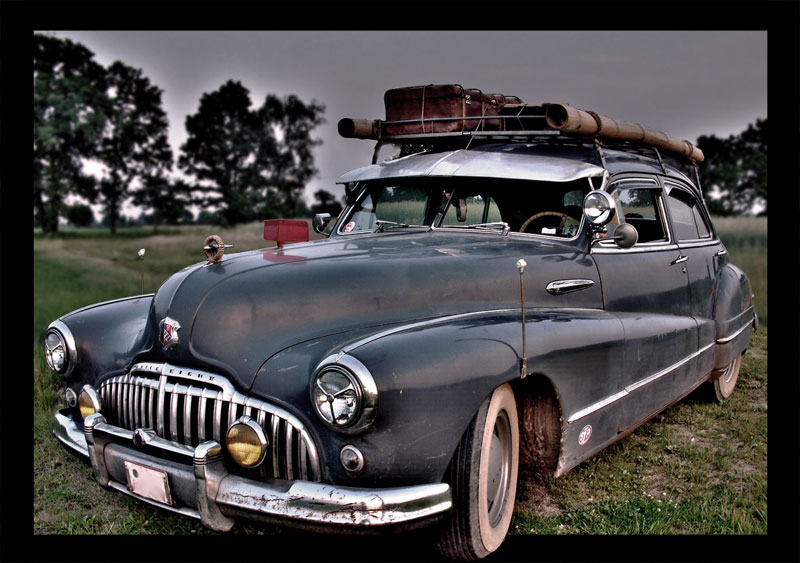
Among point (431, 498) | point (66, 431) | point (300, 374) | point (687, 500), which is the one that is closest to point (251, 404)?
point (300, 374)

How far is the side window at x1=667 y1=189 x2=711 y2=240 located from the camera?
5166 mm

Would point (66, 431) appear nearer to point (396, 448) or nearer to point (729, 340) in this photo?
point (396, 448)

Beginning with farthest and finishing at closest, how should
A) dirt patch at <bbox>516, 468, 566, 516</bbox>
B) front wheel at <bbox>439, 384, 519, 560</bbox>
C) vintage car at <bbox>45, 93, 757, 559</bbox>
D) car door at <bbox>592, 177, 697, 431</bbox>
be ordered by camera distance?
car door at <bbox>592, 177, 697, 431</bbox>
dirt patch at <bbox>516, 468, 566, 516</bbox>
front wheel at <bbox>439, 384, 519, 560</bbox>
vintage car at <bbox>45, 93, 757, 559</bbox>

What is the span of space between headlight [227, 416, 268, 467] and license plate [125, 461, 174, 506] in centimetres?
36

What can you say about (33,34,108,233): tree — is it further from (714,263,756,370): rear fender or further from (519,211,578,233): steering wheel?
(714,263,756,370): rear fender

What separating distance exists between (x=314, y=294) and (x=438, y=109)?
2.31 m

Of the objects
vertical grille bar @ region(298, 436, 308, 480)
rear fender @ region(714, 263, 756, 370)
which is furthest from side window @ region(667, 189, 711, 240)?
vertical grille bar @ region(298, 436, 308, 480)

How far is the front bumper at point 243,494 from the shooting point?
239cm

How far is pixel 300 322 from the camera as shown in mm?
2918

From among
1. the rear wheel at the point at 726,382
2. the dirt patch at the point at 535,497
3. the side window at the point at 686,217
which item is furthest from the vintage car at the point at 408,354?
the rear wheel at the point at 726,382

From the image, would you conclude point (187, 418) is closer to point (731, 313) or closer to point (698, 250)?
point (698, 250)

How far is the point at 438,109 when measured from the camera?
4773 millimetres

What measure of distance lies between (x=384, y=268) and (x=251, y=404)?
0.93 meters

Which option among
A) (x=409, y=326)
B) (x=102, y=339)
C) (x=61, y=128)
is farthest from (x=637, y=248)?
(x=61, y=128)
